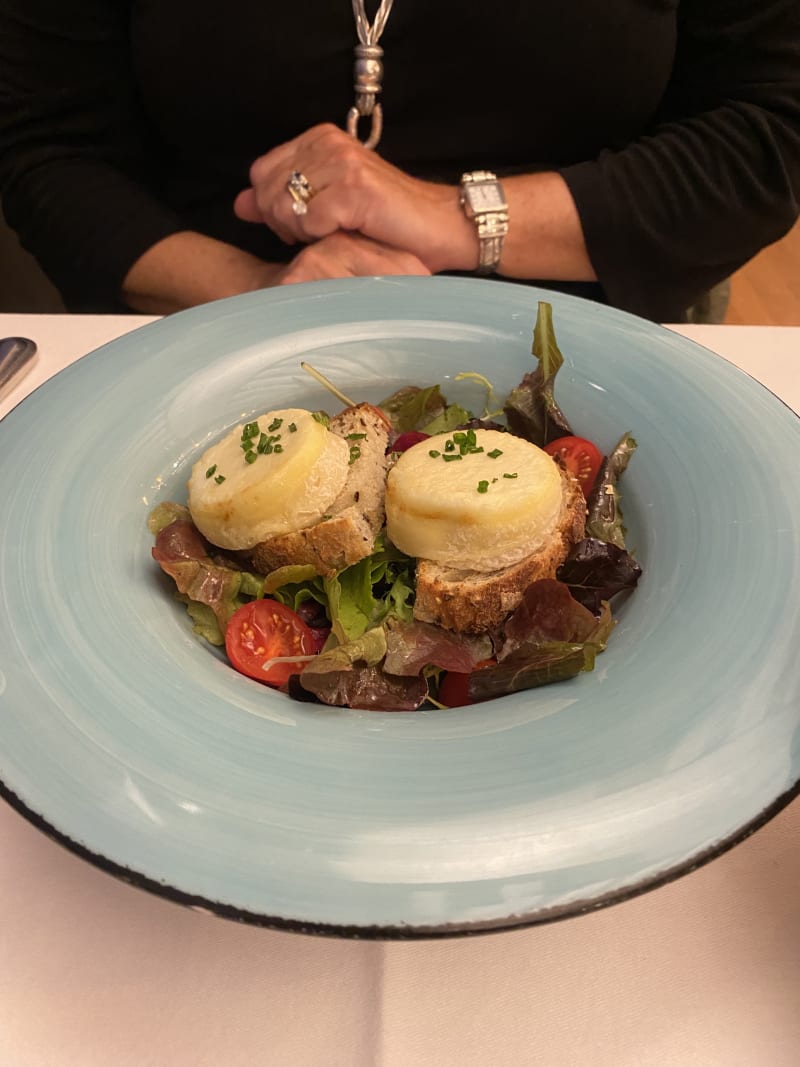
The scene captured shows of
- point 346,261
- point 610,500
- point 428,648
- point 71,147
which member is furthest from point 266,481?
point 71,147

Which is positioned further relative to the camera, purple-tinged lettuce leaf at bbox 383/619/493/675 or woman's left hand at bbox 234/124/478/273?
woman's left hand at bbox 234/124/478/273

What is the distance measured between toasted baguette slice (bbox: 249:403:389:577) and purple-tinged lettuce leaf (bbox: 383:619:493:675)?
0.51 ft

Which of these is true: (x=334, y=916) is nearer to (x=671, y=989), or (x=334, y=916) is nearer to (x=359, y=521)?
(x=671, y=989)

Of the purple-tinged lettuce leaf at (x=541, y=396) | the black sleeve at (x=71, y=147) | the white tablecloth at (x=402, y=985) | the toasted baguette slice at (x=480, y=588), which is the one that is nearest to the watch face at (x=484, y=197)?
the purple-tinged lettuce leaf at (x=541, y=396)

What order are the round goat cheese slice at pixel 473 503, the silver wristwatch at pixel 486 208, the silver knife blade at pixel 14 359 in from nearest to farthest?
the round goat cheese slice at pixel 473 503 < the silver knife blade at pixel 14 359 < the silver wristwatch at pixel 486 208

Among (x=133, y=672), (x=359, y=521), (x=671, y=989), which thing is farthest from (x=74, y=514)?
(x=671, y=989)

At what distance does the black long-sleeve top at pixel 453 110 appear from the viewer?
2189mm

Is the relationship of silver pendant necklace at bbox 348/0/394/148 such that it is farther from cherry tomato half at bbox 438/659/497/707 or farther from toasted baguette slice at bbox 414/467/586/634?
cherry tomato half at bbox 438/659/497/707

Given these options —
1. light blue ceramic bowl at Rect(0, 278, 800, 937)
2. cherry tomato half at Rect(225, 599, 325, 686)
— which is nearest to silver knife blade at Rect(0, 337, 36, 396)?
light blue ceramic bowl at Rect(0, 278, 800, 937)

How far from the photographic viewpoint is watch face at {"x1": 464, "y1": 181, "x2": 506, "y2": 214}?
2.25 m

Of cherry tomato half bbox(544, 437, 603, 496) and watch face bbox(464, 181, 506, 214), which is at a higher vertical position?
watch face bbox(464, 181, 506, 214)

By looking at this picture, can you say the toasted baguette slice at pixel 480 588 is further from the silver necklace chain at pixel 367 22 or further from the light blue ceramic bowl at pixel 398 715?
the silver necklace chain at pixel 367 22

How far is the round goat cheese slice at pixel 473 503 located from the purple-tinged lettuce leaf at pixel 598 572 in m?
0.07

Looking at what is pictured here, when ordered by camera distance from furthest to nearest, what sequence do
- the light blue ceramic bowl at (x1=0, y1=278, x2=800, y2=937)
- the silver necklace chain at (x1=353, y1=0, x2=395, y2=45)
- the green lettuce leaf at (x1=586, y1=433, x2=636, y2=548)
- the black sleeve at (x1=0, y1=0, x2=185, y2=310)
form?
the black sleeve at (x1=0, y1=0, x2=185, y2=310) < the silver necklace chain at (x1=353, y1=0, x2=395, y2=45) < the green lettuce leaf at (x1=586, y1=433, x2=636, y2=548) < the light blue ceramic bowl at (x1=0, y1=278, x2=800, y2=937)
